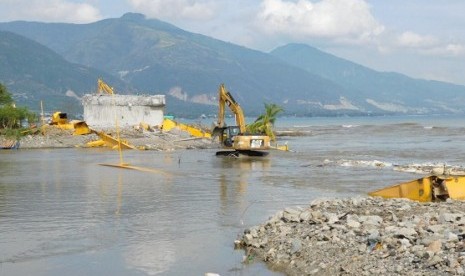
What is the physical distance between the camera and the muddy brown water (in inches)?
545

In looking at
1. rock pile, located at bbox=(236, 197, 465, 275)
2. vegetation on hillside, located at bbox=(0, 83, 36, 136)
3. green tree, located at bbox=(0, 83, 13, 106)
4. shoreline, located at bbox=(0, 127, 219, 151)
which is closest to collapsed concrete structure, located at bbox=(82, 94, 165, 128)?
shoreline, located at bbox=(0, 127, 219, 151)

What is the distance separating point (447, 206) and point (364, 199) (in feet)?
8.59

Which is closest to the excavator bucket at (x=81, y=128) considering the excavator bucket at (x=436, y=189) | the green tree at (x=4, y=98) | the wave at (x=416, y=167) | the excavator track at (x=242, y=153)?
the green tree at (x=4, y=98)

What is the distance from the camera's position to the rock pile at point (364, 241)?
10883mm

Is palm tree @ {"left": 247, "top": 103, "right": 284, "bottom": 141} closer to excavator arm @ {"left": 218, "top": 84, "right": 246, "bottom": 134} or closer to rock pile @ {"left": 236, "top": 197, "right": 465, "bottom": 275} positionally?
excavator arm @ {"left": 218, "top": 84, "right": 246, "bottom": 134}

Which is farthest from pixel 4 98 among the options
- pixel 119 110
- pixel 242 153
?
pixel 242 153

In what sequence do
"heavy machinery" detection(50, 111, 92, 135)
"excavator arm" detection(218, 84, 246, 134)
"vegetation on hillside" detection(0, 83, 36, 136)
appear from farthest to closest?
"heavy machinery" detection(50, 111, 92, 135)
"vegetation on hillside" detection(0, 83, 36, 136)
"excavator arm" detection(218, 84, 246, 134)

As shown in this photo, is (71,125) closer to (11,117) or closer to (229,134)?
(11,117)

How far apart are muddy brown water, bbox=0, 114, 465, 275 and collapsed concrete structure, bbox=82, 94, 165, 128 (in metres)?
27.7

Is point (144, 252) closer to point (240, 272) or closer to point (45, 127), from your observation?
point (240, 272)

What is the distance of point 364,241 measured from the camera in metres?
12.6

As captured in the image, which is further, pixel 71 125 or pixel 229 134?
pixel 71 125

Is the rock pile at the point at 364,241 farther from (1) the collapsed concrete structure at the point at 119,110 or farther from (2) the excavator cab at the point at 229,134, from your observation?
(1) the collapsed concrete structure at the point at 119,110

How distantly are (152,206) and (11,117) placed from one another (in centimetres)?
4740
